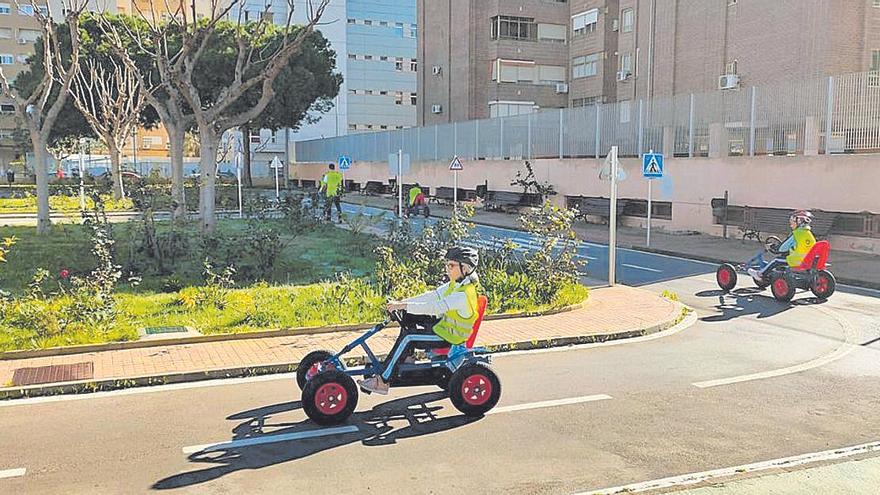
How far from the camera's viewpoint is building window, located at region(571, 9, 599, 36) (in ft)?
162

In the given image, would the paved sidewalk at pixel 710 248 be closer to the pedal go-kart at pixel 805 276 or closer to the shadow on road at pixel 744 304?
the pedal go-kart at pixel 805 276

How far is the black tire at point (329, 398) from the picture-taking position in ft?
20.8

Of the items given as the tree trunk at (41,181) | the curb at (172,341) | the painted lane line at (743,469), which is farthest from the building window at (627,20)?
the painted lane line at (743,469)

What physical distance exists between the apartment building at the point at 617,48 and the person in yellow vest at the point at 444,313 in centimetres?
2509

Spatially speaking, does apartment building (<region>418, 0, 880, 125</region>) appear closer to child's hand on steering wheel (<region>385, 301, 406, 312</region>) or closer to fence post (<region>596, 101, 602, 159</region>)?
fence post (<region>596, 101, 602, 159</region>)

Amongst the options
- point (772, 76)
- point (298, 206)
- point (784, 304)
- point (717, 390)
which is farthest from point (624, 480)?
point (772, 76)

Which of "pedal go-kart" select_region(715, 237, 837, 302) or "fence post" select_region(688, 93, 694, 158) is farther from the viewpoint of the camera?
"fence post" select_region(688, 93, 694, 158)

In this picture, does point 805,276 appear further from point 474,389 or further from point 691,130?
point 691,130

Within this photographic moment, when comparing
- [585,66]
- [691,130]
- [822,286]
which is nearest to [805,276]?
[822,286]

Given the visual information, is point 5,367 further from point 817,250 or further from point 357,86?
point 357,86

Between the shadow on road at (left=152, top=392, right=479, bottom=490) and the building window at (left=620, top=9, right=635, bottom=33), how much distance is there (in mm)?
38789

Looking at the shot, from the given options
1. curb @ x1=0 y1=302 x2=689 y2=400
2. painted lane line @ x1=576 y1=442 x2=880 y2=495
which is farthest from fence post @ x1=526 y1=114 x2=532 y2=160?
painted lane line @ x1=576 y1=442 x2=880 y2=495

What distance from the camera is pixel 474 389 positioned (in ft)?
21.7

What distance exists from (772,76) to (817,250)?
22.0 m
